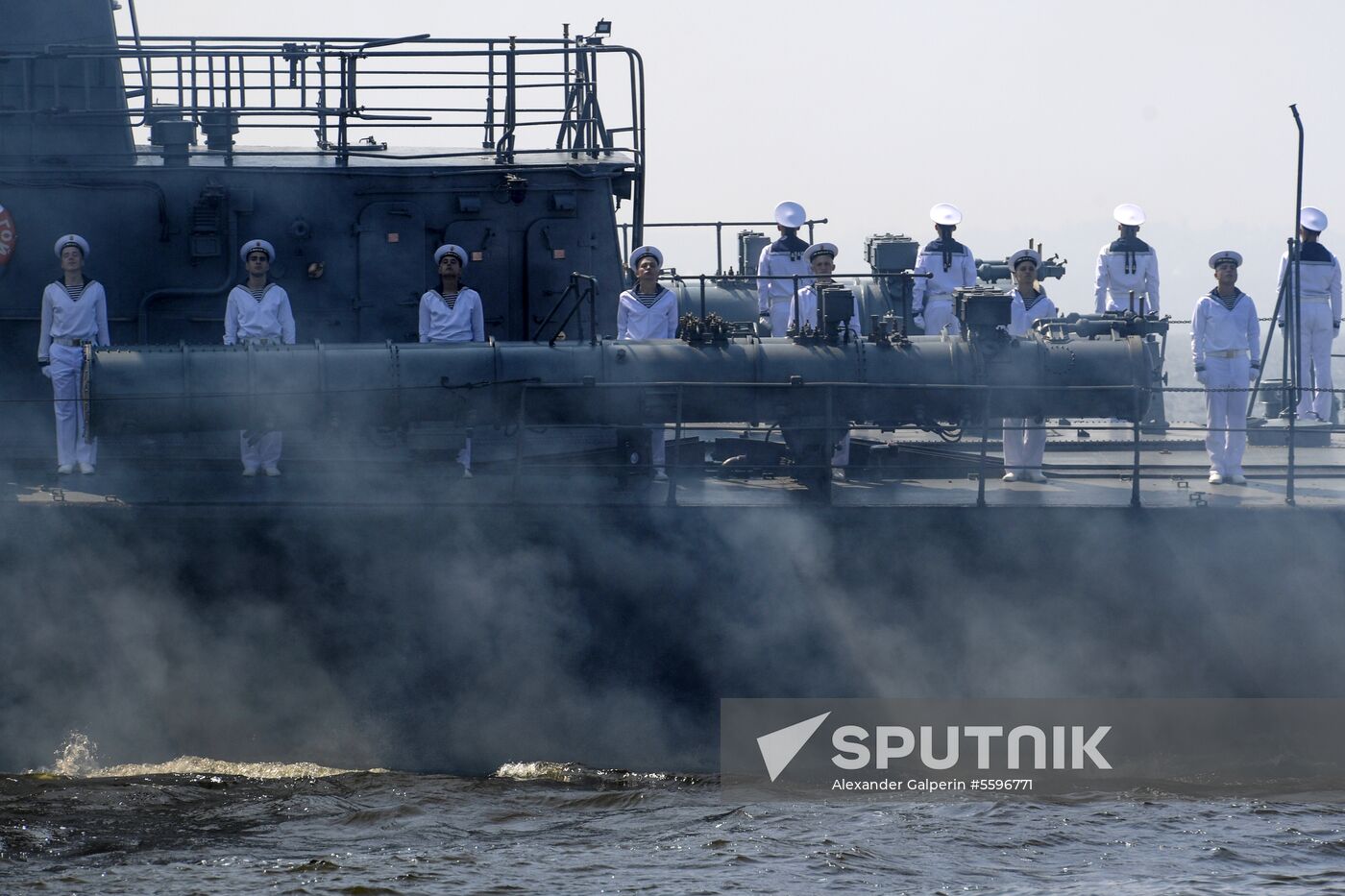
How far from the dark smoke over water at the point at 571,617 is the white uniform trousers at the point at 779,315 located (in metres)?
3.11

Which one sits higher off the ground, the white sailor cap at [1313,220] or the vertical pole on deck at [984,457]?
the white sailor cap at [1313,220]

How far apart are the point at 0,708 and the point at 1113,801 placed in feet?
24.8

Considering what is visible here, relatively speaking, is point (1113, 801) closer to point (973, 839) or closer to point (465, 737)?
point (973, 839)

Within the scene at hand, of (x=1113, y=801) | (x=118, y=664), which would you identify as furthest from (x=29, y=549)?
(x=1113, y=801)

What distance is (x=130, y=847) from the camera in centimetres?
1062

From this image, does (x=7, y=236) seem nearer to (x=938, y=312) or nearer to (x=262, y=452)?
(x=262, y=452)

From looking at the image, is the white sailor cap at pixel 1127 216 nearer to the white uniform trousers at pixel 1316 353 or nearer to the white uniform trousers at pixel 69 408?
the white uniform trousers at pixel 1316 353

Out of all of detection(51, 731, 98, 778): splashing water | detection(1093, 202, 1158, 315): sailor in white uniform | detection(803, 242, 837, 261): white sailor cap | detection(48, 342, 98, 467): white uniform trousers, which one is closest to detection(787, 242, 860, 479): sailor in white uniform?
detection(803, 242, 837, 261): white sailor cap

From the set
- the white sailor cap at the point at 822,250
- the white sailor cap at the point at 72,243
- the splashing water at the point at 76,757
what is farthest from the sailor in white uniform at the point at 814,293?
the splashing water at the point at 76,757

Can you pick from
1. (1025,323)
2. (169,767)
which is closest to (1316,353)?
(1025,323)

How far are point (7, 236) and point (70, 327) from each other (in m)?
1.18

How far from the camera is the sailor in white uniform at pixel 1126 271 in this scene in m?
16.3

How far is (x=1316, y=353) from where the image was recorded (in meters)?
16.9

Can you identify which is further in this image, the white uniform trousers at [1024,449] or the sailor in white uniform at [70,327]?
the white uniform trousers at [1024,449]
